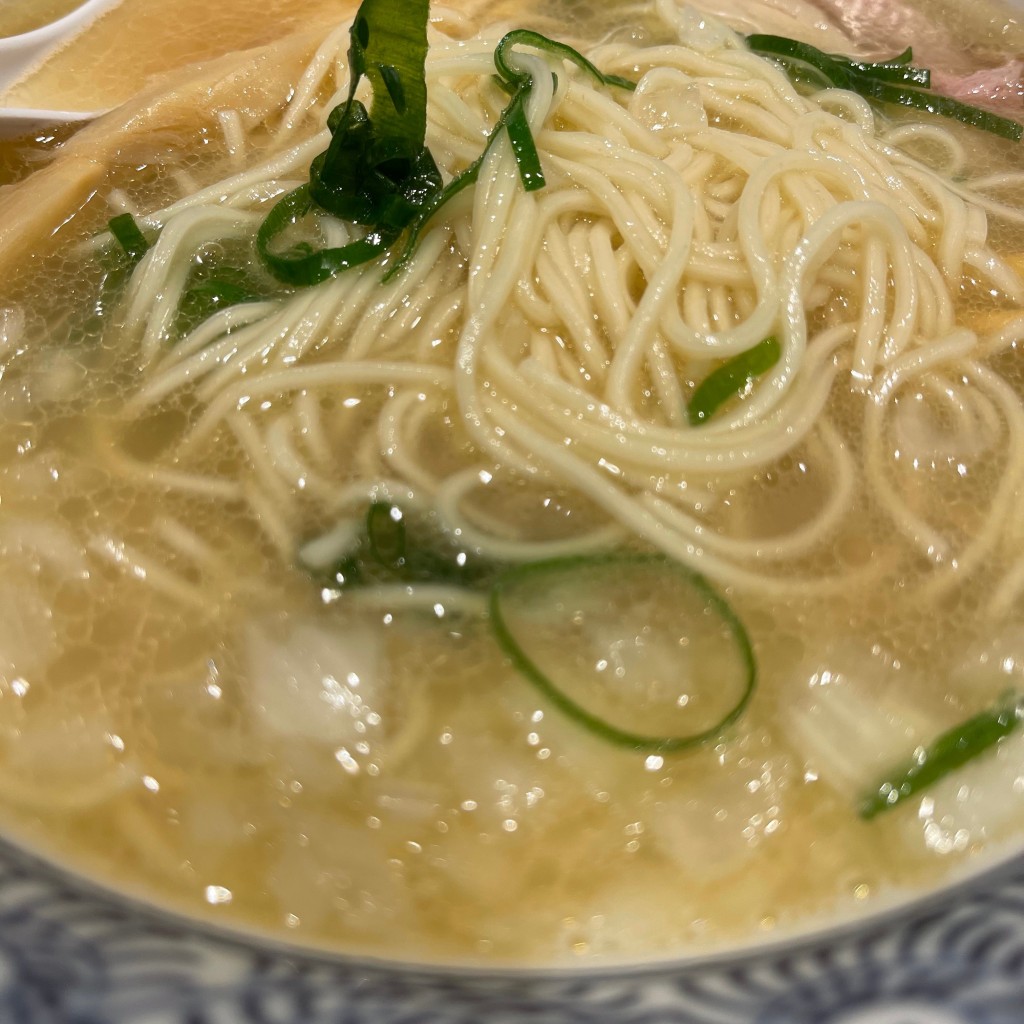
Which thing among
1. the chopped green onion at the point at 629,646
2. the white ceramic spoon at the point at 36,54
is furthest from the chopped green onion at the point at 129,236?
the chopped green onion at the point at 629,646

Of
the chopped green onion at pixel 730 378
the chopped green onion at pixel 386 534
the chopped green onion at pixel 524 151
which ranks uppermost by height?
the chopped green onion at pixel 524 151

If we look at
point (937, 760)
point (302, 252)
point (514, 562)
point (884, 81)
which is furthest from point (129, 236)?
point (884, 81)

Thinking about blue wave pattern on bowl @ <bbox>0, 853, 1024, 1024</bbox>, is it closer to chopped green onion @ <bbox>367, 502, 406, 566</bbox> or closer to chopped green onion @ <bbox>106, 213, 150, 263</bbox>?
chopped green onion @ <bbox>367, 502, 406, 566</bbox>

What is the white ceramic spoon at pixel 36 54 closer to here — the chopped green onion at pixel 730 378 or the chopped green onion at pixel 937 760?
the chopped green onion at pixel 730 378

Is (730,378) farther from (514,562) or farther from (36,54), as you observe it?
(36,54)

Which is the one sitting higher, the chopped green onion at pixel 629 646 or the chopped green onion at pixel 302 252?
the chopped green onion at pixel 302 252

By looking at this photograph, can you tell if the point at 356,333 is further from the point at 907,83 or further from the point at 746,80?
the point at 907,83

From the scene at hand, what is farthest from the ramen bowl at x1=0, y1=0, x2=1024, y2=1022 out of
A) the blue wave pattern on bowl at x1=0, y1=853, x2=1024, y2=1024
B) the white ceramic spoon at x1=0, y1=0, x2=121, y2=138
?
the white ceramic spoon at x1=0, y1=0, x2=121, y2=138
